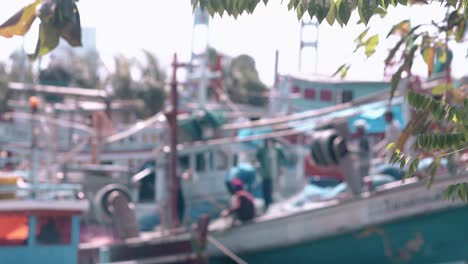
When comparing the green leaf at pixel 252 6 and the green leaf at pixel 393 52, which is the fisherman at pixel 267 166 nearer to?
the green leaf at pixel 393 52

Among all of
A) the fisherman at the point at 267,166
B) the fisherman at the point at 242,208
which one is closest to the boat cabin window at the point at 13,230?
the fisherman at the point at 242,208

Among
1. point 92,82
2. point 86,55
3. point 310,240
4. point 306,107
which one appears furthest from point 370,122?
point 86,55

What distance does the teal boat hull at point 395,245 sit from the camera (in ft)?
45.9

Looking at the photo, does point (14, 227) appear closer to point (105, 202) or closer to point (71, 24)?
point (105, 202)

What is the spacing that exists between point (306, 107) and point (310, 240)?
11.4 m

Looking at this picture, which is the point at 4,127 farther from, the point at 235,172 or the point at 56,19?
the point at 56,19

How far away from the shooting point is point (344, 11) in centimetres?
509

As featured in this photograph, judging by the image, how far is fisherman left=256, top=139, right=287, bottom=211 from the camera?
17.5 metres

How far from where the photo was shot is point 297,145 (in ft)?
72.0

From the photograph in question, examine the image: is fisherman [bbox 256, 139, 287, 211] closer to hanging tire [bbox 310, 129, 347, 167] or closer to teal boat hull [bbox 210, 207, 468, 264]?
teal boat hull [bbox 210, 207, 468, 264]

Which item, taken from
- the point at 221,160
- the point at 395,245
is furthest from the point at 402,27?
the point at 221,160

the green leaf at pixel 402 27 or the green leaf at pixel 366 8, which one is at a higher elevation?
the green leaf at pixel 366 8

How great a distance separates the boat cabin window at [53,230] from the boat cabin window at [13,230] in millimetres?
179

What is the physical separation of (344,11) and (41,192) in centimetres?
893
